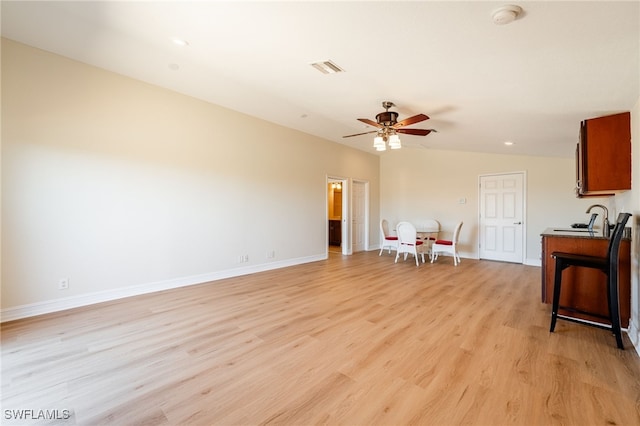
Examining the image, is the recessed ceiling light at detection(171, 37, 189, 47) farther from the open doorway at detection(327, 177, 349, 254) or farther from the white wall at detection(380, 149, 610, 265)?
the white wall at detection(380, 149, 610, 265)

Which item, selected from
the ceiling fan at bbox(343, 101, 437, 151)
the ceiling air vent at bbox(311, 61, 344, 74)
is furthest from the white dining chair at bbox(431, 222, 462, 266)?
the ceiling air vent at bbox(311, 61, 344, 74)

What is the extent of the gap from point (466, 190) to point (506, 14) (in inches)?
241

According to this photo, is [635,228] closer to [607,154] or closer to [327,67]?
[607,154]

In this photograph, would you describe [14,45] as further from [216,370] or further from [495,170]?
[495,170]

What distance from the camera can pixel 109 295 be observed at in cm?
378

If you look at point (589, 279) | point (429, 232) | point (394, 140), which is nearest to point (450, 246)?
point (429, 232)

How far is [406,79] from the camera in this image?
2.87 meters

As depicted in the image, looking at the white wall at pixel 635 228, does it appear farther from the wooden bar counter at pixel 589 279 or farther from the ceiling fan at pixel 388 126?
the ceiling fan at pixel 388 126

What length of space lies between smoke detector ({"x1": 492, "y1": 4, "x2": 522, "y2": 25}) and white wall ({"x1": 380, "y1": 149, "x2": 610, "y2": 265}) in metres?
5.62

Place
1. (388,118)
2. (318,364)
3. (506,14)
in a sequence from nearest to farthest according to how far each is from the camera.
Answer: (506,14), (318,364), (388,118)

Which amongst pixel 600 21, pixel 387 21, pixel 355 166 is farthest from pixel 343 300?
pixel 355 166

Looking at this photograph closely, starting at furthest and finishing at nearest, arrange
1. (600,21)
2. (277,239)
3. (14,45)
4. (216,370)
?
(277,239)
(14,45)
(216,370)
(600,21)

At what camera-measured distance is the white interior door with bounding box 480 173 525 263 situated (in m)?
6.38

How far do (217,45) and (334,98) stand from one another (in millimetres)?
1617
